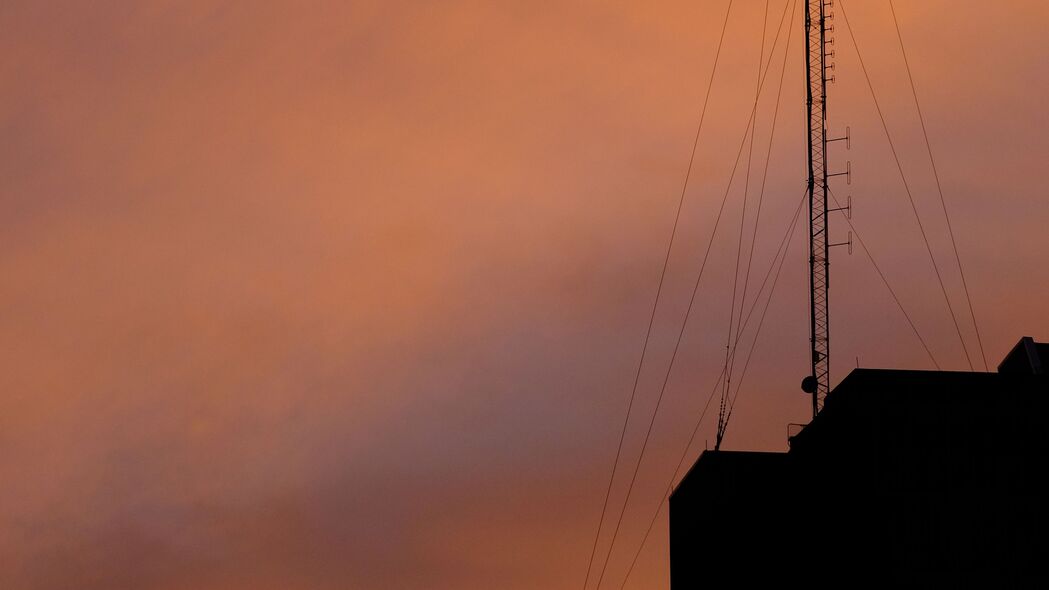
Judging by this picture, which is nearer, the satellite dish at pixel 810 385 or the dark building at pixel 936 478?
the dark building at pixel 936 478

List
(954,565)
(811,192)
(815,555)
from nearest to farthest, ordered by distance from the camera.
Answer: (954,565), (815,555), (811,192)

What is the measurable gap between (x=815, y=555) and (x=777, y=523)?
6.67 m

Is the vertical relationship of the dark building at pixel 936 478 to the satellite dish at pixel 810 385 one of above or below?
below

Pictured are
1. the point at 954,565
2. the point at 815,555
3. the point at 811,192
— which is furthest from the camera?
the point at 811,192

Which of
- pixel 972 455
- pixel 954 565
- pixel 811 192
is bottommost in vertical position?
pixel 954 565

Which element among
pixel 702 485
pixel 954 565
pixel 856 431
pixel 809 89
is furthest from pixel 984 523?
pixel 809 89

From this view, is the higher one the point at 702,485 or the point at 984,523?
the point at 702,485

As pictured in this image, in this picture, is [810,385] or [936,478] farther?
[810,385]

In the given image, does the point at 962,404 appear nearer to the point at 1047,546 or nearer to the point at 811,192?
the point at 1047,546

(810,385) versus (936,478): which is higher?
(810,385)

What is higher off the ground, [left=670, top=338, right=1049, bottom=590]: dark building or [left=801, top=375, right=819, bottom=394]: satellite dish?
[left=801, top=375, right=819, bottom=394]: satellite dish

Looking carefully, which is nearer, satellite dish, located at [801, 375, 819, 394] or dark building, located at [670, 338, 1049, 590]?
dark building, located at [670, 338, 1049, 590]

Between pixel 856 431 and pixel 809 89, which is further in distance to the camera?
pixel 809 89

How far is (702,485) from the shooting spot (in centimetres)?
7775
